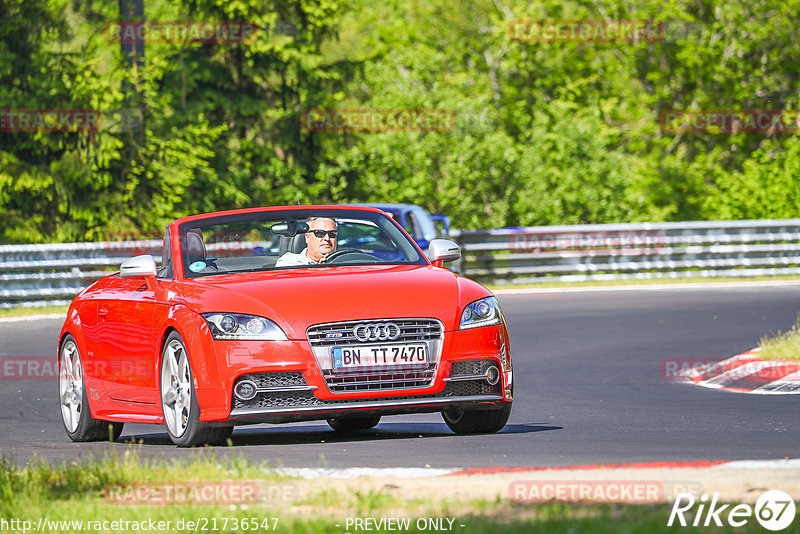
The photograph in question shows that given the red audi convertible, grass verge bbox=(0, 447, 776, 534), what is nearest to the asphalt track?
the red audi convertible

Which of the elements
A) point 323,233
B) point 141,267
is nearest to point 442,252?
point 323,233

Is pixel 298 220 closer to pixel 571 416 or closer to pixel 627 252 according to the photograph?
pixel 571 416

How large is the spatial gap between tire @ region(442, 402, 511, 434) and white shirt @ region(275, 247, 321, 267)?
4.43ft

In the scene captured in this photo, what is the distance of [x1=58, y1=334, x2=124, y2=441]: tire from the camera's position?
10.7m

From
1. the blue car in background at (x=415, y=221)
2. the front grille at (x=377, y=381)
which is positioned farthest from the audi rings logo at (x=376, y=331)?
the blue car in background at (x=415, y=221)

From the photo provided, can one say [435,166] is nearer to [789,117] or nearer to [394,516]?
[789,117]

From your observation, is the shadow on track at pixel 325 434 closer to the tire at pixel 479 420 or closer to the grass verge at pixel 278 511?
the tire at pixel 479 420

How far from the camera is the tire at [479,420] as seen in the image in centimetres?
969

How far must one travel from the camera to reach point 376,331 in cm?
881

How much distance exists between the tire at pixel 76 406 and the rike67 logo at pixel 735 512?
5582 mm

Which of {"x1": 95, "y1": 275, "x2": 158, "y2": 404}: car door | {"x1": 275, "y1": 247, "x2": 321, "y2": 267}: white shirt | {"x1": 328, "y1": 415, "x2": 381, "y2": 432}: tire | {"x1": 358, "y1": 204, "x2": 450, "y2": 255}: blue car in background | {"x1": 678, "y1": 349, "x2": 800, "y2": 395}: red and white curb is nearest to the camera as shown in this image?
{"x1": 95, "y1": 275, "x2": 158, "y2": 404}: car door

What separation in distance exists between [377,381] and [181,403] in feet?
4.09

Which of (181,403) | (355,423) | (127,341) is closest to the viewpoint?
(181,403)

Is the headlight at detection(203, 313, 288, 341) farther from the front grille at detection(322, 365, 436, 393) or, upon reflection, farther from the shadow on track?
the shadow on track
